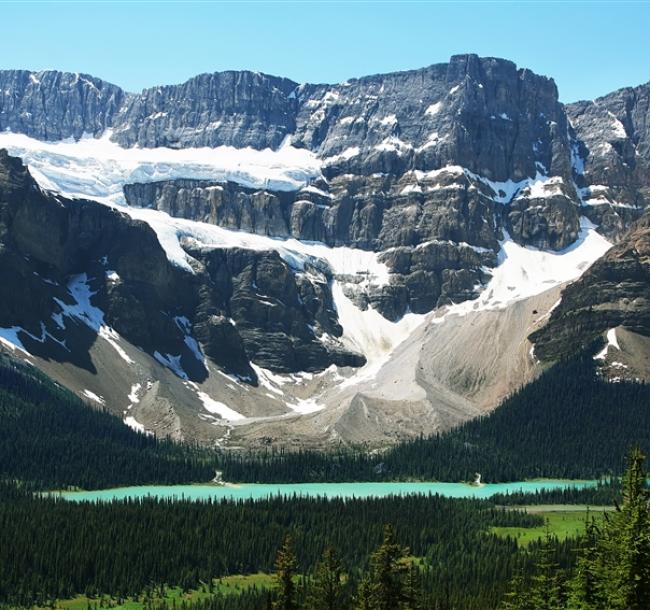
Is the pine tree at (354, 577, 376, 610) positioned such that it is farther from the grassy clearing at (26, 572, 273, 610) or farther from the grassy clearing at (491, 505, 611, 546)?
the grassy clearing at (491, 505, 611, 546)

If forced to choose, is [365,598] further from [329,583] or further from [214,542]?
[214,542]

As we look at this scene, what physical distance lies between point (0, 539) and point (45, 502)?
1182 inches

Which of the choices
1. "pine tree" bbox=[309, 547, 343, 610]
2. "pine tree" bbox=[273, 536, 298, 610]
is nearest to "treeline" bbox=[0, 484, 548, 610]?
"pine tree" bbox=[273, 536, 298, 610]

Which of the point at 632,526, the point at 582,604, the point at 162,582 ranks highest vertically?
the point at 632,526

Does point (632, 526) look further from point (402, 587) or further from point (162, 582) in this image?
point (162, 582)

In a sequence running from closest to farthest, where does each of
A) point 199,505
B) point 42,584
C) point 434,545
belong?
point 42,584
point 434,545
point 199,505

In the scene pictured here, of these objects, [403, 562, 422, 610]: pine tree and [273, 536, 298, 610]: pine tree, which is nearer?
[403, 562, 422, 610]: pine tree

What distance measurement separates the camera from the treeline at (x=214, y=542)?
149 metres

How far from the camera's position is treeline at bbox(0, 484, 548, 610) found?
149m

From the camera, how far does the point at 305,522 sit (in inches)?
7308

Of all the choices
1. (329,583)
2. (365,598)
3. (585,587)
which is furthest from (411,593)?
(585,587)

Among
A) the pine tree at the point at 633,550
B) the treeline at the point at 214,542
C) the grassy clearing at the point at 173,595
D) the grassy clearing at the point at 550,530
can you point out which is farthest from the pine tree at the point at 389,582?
the grassy clearing at the point at 550,530

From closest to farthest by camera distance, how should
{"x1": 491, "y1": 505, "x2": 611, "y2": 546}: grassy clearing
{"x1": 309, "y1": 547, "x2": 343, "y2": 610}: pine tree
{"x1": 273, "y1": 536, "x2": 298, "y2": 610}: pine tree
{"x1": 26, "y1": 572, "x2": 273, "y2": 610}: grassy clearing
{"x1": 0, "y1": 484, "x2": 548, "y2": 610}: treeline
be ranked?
{"x1": 309, "y1": 547, "x2": 343, "y2": 610}: pine tree
{"x1": 273, "y1": 536, "x2": 298, "y2": 610}: pine tree
{"x1": 26, "y1": 572, "x2": 273, "y2": 610}: grassy clearing
{"x1": 0, "y1": 484, "x2": 548, "y2": 610}: treeline
{"x1": 491, "y1": 505, "x2": 611, "y2": 546}: grassy clearing

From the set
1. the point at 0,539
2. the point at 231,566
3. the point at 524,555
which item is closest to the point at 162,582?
the point at 231,566
